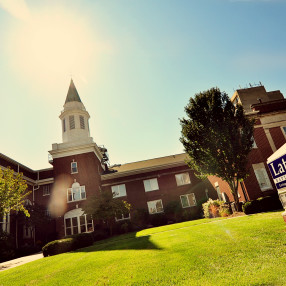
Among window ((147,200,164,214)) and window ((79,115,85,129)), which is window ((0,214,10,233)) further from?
window ((147,200,164,214))

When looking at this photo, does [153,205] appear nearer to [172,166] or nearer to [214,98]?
[172,166]

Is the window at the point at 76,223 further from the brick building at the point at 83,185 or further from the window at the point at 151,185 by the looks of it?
the window at the point at 151,185

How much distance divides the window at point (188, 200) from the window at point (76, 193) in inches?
546

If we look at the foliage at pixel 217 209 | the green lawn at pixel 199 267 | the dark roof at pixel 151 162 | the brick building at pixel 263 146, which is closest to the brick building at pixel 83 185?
the dark roof at pixel 151 162

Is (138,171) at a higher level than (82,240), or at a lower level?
higher

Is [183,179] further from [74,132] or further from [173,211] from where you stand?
[74,132]

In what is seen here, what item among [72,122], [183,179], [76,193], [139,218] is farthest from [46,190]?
[183,179]

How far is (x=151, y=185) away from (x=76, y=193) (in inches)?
419

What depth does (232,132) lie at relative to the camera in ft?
52.7

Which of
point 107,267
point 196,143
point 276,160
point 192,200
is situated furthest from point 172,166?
point 276,160

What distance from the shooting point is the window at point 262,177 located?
18.6 metres

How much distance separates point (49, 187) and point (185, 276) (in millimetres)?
30275

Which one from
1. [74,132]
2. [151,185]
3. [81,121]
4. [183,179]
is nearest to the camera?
[151,185]

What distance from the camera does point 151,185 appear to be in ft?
93.6
